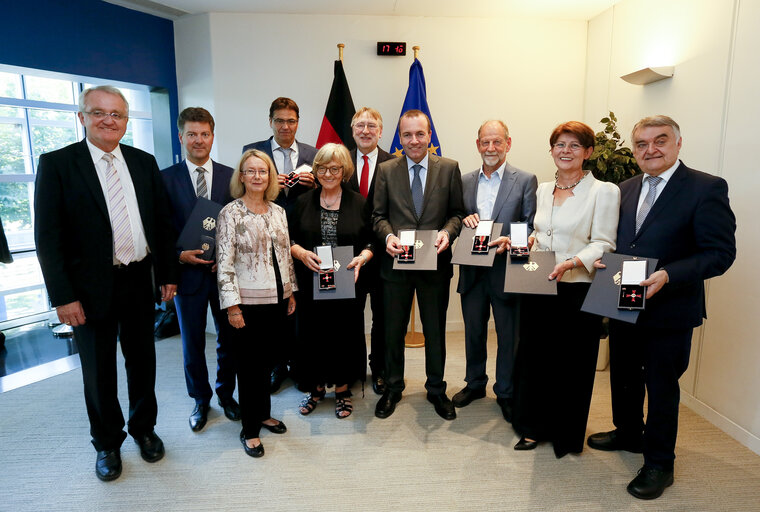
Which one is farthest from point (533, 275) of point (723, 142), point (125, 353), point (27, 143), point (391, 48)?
point (27, 143)

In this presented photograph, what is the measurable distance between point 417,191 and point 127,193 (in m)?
1.58

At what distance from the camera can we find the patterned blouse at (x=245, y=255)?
2.34 m

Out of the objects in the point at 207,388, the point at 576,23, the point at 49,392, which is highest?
the point at 576,23

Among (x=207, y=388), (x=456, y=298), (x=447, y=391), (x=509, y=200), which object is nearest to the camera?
(x=509, y=200)

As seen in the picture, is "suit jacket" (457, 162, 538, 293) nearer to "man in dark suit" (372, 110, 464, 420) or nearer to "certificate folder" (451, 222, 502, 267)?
"certificate folder" (451, 222, 502, 267)

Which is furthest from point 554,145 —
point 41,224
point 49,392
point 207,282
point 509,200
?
point 49,392

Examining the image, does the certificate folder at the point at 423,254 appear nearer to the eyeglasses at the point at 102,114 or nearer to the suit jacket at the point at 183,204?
the suit jacket at the point at 183,204

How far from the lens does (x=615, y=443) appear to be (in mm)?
2602

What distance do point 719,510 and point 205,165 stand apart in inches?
127

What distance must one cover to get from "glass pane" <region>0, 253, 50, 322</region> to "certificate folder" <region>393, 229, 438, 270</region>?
4855mm

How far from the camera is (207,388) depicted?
9.66 ft

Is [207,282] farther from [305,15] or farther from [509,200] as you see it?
[305,15]

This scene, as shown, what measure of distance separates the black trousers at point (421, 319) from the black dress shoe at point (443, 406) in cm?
4

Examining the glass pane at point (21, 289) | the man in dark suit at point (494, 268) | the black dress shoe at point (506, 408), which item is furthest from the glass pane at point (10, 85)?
the black dress shoe at point (506, 408)
